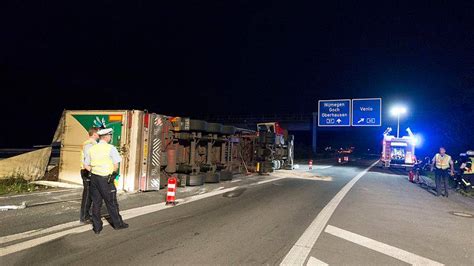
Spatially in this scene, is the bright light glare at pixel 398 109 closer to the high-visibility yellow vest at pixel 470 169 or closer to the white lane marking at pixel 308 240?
the high-visibility yellow vest at pixel 470 169

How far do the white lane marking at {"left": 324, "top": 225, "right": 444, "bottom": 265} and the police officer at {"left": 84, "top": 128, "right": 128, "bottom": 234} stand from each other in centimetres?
394

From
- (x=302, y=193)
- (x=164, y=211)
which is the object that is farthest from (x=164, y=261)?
(x=302, y=193)

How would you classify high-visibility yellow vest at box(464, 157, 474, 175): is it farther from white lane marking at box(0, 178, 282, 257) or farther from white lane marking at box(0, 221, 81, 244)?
white lane marking at box(0, 221, 81, 244)

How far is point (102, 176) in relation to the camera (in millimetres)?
5594

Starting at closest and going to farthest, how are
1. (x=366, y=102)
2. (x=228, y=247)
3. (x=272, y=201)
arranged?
(x=228, y=247)
(x=272, y=201)
(x=366, y=102)

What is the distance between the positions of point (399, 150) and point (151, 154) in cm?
2216

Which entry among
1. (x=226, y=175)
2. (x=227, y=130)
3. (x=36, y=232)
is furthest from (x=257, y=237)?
(x=227, y=130)

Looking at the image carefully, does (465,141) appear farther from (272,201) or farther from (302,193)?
(272,201)

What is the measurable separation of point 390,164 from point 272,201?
67.1 ft

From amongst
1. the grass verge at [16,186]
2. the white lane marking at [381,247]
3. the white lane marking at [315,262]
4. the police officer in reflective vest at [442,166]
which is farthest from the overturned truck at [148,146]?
the police officer in reflective vest at [442,166]

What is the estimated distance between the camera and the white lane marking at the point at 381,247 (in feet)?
15.7

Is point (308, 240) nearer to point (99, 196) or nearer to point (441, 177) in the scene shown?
point (99, 196)

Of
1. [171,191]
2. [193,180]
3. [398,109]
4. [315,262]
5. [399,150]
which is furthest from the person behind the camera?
[398,109]

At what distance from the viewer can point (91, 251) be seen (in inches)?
185
